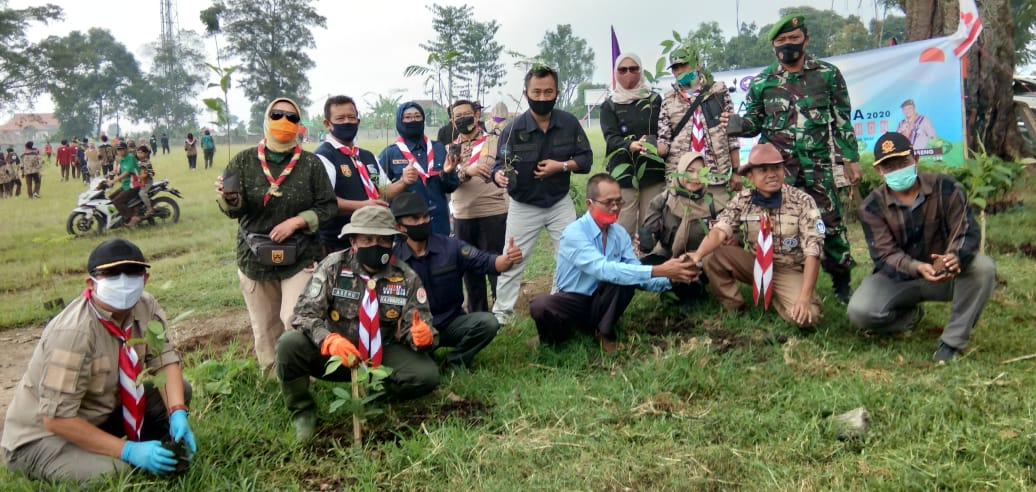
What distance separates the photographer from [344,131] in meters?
5.02

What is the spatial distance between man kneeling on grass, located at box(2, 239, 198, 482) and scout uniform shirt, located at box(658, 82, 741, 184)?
382 cm

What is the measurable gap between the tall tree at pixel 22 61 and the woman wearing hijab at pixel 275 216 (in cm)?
2680

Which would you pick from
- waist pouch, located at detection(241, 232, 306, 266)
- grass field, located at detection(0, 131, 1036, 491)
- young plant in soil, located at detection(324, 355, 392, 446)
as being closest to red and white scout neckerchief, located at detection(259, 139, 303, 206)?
waist pouch, located at detection(241, 232, 306, 266)

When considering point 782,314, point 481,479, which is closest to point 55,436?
point 481,479

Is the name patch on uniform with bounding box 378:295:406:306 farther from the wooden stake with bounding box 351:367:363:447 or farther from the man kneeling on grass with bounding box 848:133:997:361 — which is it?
the man kneeling on grass with bounding box 848:133:997:361

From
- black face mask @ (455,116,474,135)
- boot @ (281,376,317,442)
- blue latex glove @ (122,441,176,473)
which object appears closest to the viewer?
blue latex glove @ (122,441,176,473)

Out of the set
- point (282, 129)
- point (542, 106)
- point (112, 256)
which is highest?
point (542, 106)

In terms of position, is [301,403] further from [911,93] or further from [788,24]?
[911,93]

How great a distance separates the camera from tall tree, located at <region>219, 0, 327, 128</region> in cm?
2478

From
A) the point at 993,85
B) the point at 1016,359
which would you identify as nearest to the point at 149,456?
the point at 1016,359

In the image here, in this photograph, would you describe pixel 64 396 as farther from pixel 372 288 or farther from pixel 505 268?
pixel 505 268

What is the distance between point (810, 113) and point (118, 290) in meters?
4.51

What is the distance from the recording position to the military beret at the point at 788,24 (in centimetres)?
505

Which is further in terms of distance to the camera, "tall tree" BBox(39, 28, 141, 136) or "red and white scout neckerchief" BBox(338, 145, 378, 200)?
"tall tree" BBox(39, 28, 141, 136)
